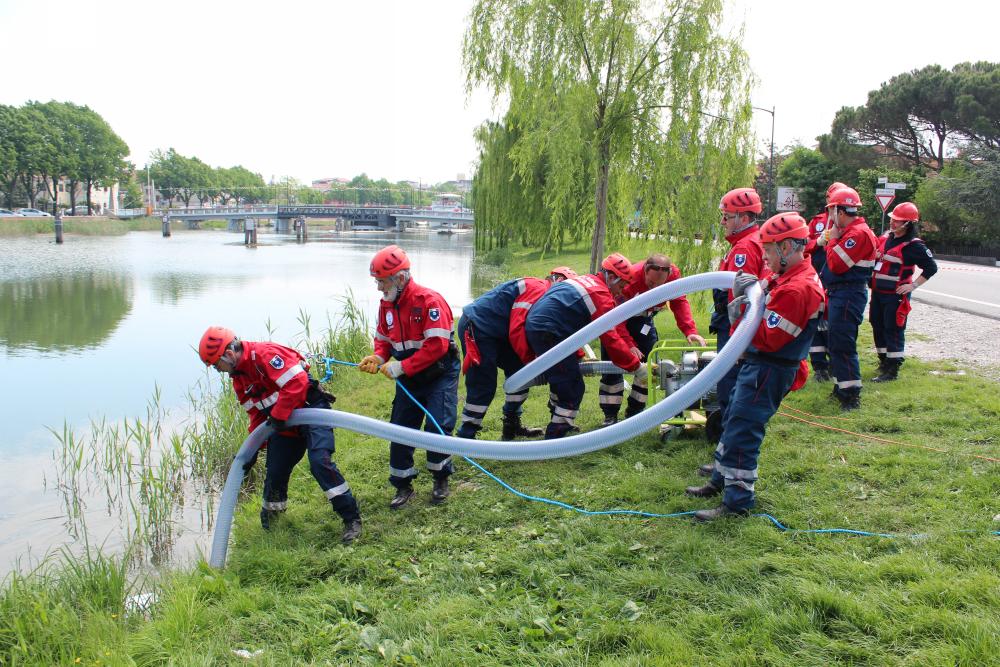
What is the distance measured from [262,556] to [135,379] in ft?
29.6

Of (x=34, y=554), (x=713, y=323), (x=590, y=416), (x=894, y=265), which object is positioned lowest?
(x=34, y=554)

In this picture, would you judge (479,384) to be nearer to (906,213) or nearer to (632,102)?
(906,213)

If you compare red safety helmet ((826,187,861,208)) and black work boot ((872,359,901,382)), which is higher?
red safety helmet ((826,187,861,208))

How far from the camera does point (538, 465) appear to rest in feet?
19.1

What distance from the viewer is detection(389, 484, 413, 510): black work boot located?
17.4ft

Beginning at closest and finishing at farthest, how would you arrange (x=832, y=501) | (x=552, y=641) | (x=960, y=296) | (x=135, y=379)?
(x=552, y=641) < (x=832, y=501) < (x=135, y=379) < (x=960, y=296)

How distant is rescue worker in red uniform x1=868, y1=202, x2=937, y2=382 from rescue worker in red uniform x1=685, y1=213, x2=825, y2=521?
11.6 feet

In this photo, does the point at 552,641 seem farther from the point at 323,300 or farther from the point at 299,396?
the point at 323,300

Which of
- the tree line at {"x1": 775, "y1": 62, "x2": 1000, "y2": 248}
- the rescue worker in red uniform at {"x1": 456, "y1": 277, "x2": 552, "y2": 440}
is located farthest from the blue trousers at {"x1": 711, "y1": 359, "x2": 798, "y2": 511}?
the tree line at {"x1": 775, "y1": 62, "x2": 1000, "y2": 248}

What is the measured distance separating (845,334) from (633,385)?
1989 millimetres

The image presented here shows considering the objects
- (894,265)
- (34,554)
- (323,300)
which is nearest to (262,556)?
(34,554)

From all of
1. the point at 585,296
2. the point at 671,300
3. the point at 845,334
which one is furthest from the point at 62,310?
the point at 845,334

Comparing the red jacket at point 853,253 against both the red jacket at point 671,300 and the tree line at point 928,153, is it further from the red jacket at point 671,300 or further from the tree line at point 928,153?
the tree line at point 928,153

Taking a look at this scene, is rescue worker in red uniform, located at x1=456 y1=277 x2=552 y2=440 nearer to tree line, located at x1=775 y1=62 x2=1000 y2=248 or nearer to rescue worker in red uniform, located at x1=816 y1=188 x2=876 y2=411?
rescue worker in red uniform, located at x1=816 y1=188 x2=876 y2=411
